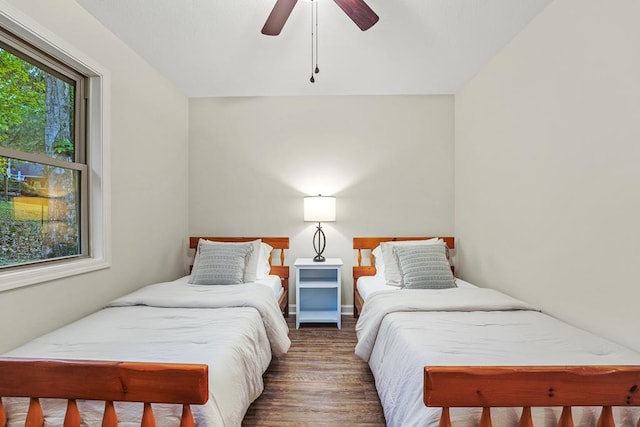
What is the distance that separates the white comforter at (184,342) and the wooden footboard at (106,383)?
63mm

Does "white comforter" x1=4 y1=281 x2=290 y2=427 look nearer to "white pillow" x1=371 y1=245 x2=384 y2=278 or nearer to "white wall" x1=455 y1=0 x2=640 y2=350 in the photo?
"white pillow" x1=371 y1=245 x2=384 y2=278

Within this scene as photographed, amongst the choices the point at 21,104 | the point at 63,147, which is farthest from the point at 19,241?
the point at 21,104

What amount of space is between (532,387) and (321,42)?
8.08 feet

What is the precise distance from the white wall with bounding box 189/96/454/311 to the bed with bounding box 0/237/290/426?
1.26 m

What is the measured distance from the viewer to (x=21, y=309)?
167cm

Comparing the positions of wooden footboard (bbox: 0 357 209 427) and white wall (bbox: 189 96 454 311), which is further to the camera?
white wall (bbox: 189 96 454 311)

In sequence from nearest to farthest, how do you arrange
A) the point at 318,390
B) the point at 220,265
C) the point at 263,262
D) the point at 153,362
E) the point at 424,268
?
the point at 153,362, the point at 318,390, the point at 424,268, the point at 220,265, the point at 263,262

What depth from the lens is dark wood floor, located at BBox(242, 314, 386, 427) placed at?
71.4 inches

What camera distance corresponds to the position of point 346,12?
1.83m

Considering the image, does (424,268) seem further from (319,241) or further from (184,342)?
(184,342)

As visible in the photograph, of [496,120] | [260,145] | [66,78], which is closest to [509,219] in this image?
[496,120]

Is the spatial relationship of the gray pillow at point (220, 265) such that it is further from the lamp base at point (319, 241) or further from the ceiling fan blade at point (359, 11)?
the ceiling fan blade at point (359, 11)

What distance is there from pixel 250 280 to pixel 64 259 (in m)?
1.34

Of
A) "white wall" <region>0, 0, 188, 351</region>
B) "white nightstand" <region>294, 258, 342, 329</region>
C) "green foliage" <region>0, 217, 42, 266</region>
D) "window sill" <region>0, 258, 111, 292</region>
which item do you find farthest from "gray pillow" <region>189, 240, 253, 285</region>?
"green foliage" <region>0, 217, 42, 266</region>
